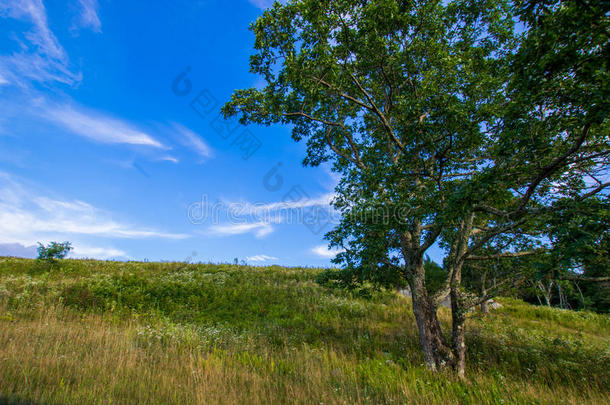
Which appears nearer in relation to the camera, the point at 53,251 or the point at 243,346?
the point at 243,346

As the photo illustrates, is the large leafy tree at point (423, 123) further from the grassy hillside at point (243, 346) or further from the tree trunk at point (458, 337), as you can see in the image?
the grassy hillside at point (243, 346)

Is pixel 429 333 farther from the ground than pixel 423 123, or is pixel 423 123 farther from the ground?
pixel 423 123

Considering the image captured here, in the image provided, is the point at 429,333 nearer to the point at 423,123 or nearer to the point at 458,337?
the point at 458,337

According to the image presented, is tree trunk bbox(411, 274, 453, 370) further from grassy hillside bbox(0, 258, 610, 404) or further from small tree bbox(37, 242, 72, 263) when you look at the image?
small tree bbox(37, 242, 72, 263)

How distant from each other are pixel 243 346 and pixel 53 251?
1897 cm

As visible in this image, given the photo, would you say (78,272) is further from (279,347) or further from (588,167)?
(588,167)

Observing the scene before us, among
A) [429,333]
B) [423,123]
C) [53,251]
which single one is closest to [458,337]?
[429,333]

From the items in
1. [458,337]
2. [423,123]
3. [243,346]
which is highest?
[423,123]

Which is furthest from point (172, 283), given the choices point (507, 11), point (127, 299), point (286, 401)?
point (507, 11)

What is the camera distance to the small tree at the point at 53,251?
1797 centimetres

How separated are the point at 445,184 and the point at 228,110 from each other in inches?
363

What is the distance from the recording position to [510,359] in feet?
29.7

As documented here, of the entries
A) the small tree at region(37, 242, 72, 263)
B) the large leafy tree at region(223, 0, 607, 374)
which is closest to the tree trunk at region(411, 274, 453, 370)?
the large leafy tree at region(223, 0, 607, 374)

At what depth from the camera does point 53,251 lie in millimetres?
18141
